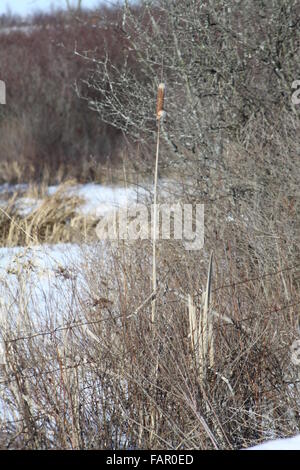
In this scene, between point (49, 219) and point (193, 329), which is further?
point (49, 219)

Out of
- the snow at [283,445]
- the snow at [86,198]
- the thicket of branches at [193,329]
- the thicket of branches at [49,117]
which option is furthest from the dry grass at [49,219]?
the snow at [283,445]

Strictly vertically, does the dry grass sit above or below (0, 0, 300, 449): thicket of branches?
above

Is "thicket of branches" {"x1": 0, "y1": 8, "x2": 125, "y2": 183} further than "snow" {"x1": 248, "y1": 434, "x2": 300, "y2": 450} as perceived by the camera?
Yes

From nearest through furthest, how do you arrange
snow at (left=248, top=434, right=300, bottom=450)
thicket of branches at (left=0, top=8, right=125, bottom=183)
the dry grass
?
snow at (left=248, top=434, right=300, bottom=450) < the dry grass < thicket of branches at (left=0, top=8, right=125, bottom=183)

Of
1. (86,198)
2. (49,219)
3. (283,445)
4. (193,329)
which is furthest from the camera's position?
(86,198)

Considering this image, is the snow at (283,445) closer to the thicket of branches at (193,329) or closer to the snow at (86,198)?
the thicket of branches at (193,329)

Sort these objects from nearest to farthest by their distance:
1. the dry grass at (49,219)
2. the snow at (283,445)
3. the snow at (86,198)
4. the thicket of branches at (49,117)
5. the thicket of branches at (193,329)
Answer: the snow at (283,445) < the thicket of branches at (193,329) < the dry grass at (49,219) < the snow at (86,198) < the thicket of branches at (49,117)

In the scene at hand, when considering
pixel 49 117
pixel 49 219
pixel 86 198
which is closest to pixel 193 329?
pixel 49 219

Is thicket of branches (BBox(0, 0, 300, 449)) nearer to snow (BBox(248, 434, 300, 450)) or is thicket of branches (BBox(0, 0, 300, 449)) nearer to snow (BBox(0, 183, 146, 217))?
snow (BBox(248, 434, 300, 450))

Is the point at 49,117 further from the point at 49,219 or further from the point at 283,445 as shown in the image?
the point at 283,445

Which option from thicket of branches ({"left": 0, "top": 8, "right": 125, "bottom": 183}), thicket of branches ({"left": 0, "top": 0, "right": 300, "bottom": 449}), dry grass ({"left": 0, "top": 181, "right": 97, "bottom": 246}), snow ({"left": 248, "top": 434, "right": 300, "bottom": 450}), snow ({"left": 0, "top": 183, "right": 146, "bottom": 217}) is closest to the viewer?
snow ({"left": 248, "top": 434, "right": 300, "bottom": 450})

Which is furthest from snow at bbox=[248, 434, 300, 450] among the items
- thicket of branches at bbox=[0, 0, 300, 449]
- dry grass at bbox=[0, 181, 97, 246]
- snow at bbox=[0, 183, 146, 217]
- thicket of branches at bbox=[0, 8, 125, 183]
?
thicket of branches at bbox=[0, 8, 125, 183]

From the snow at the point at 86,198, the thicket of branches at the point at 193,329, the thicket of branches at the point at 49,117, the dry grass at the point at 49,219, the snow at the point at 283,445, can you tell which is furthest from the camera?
the thicket of branches at the point at 49,117
